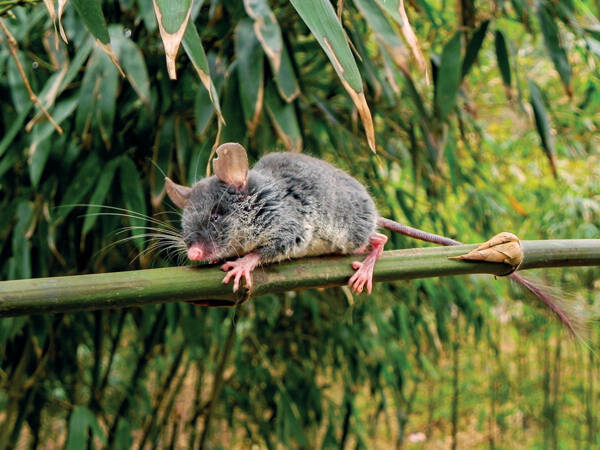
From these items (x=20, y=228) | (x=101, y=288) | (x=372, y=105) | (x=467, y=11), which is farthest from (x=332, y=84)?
(x=101, y=288)

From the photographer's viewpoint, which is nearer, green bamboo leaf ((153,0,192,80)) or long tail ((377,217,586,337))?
green bamboo leaf ((153,0,192,80))

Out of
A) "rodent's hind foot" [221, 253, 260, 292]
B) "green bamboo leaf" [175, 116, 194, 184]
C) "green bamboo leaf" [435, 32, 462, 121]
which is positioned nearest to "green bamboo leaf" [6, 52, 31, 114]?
"green bamboo leaf" [175, 116, 194, 184]

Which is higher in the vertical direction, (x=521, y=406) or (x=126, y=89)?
(x=126, y=89)

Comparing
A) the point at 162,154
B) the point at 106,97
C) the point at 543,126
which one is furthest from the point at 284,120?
the point at 543,126

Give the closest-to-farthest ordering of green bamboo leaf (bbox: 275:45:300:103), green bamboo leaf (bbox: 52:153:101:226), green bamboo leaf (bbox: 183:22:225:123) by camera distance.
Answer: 1. green bamboo leaf (bbox: 183:22:225:123)
2. green bamboo leaf (bbox: 275:45:300:103)
3. green bamboo leaf (bbox: 52:153:101:226)

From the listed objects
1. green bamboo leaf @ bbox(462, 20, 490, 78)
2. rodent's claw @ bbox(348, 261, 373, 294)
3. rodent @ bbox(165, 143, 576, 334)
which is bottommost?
rodent's claw @ bbox(348, 261, 373, 294)

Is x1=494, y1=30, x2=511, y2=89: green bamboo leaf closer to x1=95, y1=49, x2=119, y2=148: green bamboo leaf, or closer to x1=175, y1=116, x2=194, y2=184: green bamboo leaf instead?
x1=175, y1=116, x2=194, y2=184: green bamboo leaf

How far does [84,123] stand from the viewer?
5.22ft

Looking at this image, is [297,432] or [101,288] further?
[297,432]

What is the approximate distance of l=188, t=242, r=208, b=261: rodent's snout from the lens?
1057 millimetres

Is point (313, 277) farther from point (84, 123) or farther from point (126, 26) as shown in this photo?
point (126, 26)

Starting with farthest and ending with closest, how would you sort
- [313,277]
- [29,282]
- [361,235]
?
[361,235] < [313,277] < [29,282]

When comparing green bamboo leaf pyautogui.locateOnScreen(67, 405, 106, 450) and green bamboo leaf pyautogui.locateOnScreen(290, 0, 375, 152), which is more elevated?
green bamboo leaf pyautogui.locateOnScreen(290, 0, 375, 152)

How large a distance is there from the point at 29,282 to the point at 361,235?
2.24 ft
